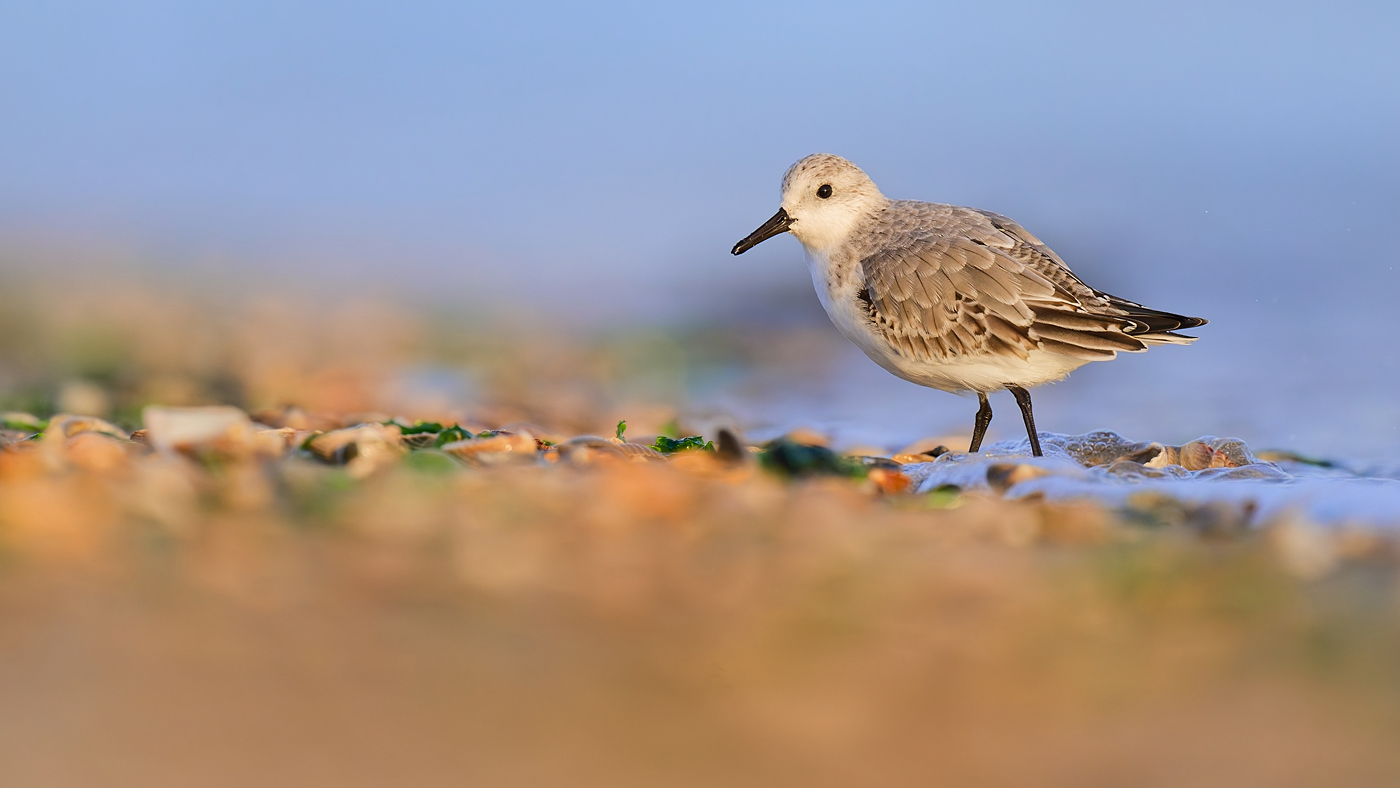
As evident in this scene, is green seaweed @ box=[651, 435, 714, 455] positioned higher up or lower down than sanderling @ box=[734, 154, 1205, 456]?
lower down

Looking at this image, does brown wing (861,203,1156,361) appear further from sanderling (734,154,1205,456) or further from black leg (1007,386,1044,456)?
black leg (1007,386,1044,456)

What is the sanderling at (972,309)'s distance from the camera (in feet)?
18.0

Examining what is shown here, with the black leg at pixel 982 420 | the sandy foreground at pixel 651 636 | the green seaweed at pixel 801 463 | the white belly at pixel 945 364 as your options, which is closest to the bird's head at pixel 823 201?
the white belly at pixel 945 364

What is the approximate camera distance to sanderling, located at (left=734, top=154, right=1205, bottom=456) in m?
5.48

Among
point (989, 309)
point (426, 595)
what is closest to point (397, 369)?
point (989, 309)

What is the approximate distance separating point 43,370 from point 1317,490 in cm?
889

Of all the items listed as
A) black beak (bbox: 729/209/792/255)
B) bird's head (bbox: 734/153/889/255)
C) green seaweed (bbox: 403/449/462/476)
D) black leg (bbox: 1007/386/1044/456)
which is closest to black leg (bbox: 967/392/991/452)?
black leg (bbox: 1007/386/1044/456)

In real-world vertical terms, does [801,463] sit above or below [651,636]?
above

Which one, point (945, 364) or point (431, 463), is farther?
point (945, 364)

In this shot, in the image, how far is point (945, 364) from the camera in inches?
221

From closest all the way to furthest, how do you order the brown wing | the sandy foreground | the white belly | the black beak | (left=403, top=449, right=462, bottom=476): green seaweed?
the sandy foreground → (left=403, top=449, right=462, bottom=476): green seaweed → the brown wing → the white belly → the black beak

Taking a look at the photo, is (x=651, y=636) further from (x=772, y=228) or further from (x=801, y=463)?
(x=772, y=228)

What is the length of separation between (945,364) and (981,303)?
13.8 inches

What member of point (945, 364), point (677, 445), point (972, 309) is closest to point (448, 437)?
point (677, 445)
